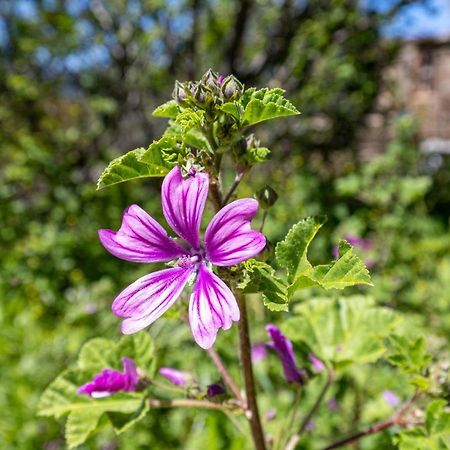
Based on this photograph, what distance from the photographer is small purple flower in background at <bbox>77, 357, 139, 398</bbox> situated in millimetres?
993

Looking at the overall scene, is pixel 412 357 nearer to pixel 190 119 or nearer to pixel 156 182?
pixel 190 119

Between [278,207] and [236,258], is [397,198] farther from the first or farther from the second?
[236,258]

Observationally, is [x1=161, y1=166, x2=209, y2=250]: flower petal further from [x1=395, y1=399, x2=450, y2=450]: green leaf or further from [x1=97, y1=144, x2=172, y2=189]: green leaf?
[x1=395, y1=399, x2=450, y2=450]: green leaf

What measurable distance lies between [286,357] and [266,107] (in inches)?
20.7

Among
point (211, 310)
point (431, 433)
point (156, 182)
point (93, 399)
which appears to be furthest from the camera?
point (156, 182)

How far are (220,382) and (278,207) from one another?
Result: 284 centimetres

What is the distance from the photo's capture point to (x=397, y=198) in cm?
340

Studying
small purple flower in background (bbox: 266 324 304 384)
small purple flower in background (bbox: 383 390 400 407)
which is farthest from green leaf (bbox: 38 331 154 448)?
small purple flower in background (bbox: 383 390 400 407)

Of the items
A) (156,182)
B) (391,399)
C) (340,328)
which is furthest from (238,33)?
(340,328)

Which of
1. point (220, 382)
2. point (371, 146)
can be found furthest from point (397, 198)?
point (371, 146)

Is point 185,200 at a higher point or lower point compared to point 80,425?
higher

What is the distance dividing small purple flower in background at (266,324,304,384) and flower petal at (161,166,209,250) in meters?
0.33

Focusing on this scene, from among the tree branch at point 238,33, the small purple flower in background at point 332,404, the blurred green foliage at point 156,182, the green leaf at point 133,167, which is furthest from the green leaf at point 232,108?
the tree branch at point 238,33

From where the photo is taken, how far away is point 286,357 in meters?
1.12
